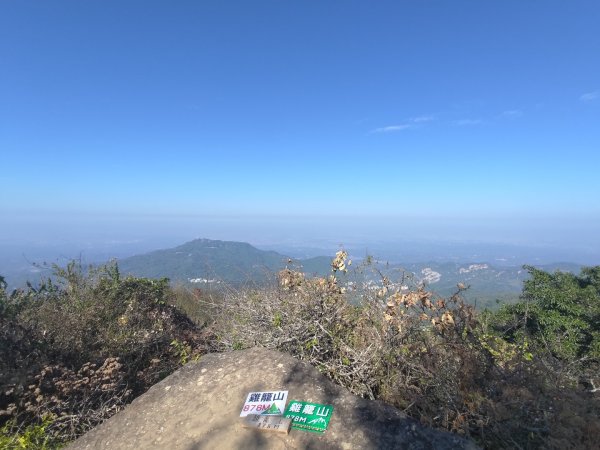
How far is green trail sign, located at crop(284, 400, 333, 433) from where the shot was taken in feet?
9.34

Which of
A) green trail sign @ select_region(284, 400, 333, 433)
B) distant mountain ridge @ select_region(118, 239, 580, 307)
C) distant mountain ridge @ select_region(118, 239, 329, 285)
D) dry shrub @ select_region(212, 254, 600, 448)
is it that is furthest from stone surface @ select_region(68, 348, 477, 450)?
distant mountain ridge @ select_region(118, 239, 329, 285)

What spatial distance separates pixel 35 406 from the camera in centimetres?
369

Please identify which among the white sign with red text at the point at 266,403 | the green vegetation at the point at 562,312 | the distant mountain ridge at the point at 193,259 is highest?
the white sign with red text at the point at 266,403

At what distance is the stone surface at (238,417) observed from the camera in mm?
2715

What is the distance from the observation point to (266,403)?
3.14 meters

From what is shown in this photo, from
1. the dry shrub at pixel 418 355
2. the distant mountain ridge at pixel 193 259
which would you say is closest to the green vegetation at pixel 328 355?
the dry shrub at pixel 418 355

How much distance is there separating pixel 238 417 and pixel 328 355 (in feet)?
4.80

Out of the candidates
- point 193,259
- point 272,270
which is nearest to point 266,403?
point 272,270

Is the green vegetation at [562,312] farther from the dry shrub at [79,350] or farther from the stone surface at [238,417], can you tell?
the dry shrub at [79,350]

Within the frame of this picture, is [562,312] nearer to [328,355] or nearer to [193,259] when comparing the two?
[328,355]

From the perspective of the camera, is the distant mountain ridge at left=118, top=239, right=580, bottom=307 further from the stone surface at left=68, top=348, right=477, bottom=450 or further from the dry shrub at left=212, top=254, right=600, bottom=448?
the stone surface at left=68, top=348, right=477, bottom=450

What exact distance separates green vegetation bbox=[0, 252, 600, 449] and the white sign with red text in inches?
36.5

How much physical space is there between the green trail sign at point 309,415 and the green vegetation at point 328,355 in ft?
2.72

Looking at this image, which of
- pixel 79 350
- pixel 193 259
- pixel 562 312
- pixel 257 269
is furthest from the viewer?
pixel 193 259
